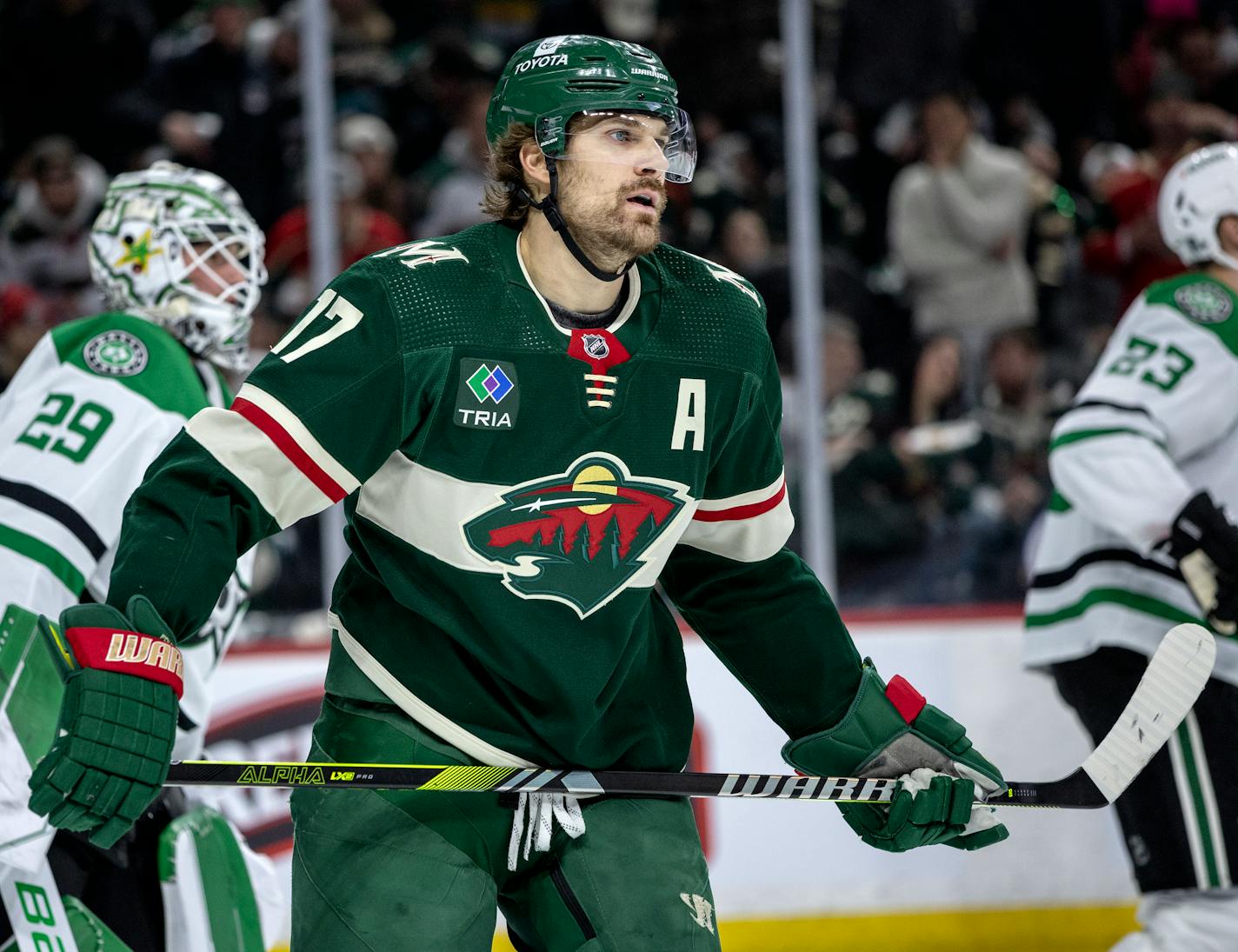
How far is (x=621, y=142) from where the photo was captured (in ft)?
7.40

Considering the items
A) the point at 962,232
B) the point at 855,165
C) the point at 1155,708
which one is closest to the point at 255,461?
the point at 1155,708

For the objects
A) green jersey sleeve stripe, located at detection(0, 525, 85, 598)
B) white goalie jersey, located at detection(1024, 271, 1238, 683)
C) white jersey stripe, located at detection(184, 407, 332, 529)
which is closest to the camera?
white jersey stripe, located at detection(184, 407, 332, 529)

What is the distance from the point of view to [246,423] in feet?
6.68

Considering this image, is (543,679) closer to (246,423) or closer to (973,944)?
(246,423)

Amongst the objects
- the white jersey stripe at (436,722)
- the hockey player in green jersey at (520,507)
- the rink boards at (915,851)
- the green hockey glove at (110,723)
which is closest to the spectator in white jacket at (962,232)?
the rink boards at (915,851)

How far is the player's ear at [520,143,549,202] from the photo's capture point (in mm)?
2283

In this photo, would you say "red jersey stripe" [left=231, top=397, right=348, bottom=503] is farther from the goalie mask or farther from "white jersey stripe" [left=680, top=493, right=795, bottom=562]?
the goalie mask

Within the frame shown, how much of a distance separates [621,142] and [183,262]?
→ 3.17 ft

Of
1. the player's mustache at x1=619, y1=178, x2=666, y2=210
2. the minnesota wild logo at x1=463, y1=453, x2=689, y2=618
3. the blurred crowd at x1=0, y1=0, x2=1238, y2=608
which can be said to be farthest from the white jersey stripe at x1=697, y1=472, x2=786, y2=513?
the blurred crowd at x1=0, y1=0, x2=1238, y2=608

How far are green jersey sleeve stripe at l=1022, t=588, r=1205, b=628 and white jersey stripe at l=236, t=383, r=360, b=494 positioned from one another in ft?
6.26

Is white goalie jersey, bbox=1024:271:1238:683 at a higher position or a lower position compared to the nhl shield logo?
lower

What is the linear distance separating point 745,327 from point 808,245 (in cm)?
263

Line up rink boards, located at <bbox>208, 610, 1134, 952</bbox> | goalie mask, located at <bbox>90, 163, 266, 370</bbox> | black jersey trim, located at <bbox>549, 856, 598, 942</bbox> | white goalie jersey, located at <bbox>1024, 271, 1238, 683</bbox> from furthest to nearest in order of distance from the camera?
rink boards, located at <bbox>208, 610, 1134, 952</bbox> < white goalie jersey, located at <bbox>1024, 271, 1238, 683</bbox> < goalie mask, located at <bbox>90, 163, 266, 370</bbox> < black jersey trim, located at <bbox>549, 856, 598, 942</bbox>

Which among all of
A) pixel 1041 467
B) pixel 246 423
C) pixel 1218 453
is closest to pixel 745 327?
pixel 246 423
